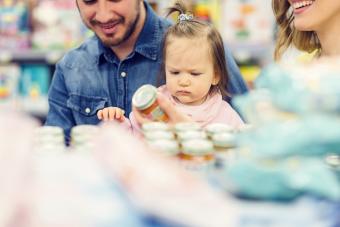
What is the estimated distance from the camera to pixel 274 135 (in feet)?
3.15

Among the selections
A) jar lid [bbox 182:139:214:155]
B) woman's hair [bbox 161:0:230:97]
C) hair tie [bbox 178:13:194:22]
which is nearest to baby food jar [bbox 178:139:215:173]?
jar lid [bbox 182:139:214:155]

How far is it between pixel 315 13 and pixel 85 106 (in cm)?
92

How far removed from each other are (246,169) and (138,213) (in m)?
0.17

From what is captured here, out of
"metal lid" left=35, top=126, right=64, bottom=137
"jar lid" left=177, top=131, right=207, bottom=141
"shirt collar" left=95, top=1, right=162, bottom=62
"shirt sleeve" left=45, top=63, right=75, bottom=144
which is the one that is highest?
"shirt collar" left=95, top=1, right=162, bottom=62

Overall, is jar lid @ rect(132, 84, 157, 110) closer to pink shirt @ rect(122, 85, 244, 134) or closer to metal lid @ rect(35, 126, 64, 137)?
metal lid @ rect(35, 126, 64, 137)

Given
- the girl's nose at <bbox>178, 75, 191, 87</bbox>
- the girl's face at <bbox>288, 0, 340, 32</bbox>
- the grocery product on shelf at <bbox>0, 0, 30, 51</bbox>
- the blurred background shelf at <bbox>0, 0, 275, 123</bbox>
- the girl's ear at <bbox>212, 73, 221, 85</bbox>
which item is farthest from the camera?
the grocery product on shelf at <bbox>0, 0, 30, 51</bbox>

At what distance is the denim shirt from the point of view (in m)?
2.43

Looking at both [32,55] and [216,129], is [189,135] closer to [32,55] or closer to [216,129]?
[216,129]

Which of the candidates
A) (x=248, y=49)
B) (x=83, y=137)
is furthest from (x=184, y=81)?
(x=248, y=49)

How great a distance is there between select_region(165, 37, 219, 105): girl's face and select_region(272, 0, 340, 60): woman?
0.31m

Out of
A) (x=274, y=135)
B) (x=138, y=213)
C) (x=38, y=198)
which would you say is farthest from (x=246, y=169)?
(x=38, y=198)

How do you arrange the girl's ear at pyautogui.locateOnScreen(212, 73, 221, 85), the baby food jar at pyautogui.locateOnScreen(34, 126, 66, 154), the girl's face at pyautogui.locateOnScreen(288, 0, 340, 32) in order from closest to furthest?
the baby food jar at pyautogui.locateOnScreen(34, 126, 66, 154)
the girl's face at pyautogui.locateOnScreen(288, 0, 340, 32)
the girl's ear at pyautogui.locateOnScreen(212, 73, 221, 85)

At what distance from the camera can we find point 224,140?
1.24 metres

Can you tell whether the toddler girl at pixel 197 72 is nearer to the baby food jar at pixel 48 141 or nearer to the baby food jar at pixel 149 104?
the baby food jar at pixel 149 104
